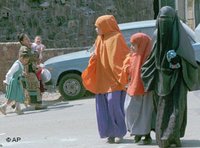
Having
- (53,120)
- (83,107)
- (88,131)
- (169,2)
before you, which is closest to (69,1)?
(169,2)

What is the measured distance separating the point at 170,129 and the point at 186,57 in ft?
3.01

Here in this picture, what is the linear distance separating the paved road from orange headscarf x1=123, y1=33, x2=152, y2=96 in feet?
2.56

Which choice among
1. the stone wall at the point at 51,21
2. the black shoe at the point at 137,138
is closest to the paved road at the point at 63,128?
the black shoe at the point at 137,138

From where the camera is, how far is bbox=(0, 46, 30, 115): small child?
44.6 feet

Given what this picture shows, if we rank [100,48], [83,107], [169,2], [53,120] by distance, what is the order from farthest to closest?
[169,2] < [83,107] < [53,120] < [100,48]

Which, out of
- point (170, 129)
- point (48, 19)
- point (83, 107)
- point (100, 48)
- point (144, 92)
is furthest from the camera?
point (48, 19)

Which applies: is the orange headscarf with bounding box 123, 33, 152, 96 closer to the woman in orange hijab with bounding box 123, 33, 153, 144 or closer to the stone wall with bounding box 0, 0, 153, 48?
the woman in orange hijab with bounding box 123, 33, 153, 144

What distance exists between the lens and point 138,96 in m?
8.47

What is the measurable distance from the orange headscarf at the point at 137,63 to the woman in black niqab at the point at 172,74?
472mm

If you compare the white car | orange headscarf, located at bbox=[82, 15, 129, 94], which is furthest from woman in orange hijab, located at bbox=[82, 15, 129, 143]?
the white car

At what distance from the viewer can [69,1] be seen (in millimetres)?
24594

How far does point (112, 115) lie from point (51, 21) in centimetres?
1597

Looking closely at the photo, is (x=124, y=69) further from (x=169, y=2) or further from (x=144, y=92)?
(x=169, y=2)

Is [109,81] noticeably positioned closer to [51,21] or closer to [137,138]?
[137,138]
